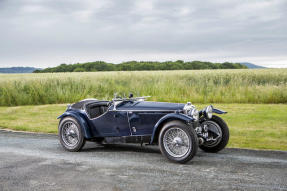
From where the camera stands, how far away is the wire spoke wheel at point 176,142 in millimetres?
5656

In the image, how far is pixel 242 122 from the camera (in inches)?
407

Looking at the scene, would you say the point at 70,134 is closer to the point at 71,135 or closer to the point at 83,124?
the point at 71,135

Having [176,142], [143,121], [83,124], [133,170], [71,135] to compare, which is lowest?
[133,170]

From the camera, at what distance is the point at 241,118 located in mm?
10953

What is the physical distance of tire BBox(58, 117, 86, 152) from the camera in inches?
268

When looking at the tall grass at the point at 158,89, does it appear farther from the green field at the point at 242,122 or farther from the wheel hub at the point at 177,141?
the wheel hub at the point at 177,141

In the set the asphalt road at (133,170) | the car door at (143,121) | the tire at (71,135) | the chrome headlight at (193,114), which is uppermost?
the chrome headlight at (193,114)

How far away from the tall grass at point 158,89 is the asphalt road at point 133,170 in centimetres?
872

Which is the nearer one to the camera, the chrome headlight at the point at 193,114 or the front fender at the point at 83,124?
the chrome headlight at the point at 193,114

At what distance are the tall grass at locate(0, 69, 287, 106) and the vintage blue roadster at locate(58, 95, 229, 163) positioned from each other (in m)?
8.43

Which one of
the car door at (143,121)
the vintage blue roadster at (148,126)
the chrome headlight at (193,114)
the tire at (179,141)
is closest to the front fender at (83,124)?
the vintage blue roadster at (148,126)

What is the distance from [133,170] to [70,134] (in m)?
2.11

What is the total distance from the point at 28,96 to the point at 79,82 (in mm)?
2717

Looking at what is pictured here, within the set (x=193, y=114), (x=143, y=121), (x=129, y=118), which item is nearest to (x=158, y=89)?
(x=129, y=118)
